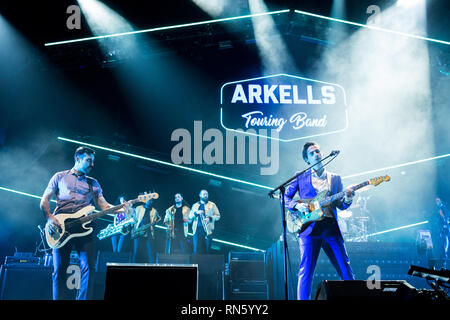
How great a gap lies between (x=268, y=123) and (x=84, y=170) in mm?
4198

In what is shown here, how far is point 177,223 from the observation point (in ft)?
25.0

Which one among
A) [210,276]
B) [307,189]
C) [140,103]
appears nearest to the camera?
[307,189]

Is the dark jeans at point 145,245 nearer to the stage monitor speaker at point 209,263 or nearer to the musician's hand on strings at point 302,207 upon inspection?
the stage monitor speaker at point 209,263

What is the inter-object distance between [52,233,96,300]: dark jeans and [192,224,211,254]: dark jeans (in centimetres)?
292

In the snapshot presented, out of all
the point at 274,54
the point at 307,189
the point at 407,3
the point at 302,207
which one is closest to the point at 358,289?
the point at 302,207

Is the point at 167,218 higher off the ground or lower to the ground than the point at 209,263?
higher

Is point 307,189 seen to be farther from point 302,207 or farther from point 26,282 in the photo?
point 26,282

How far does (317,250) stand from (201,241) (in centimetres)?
371

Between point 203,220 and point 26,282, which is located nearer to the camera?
point 26,282

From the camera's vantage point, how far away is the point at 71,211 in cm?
466

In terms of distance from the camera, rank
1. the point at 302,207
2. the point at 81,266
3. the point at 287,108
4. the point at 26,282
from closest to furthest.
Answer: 1. the point at 302,207
2. the point at 81,266
3. the point at 26,282
4. the point at 287,108

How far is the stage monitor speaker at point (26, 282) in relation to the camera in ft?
15.0

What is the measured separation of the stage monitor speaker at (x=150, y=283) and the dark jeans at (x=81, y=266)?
213 cm

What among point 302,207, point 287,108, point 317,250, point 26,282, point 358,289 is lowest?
point 358,289
